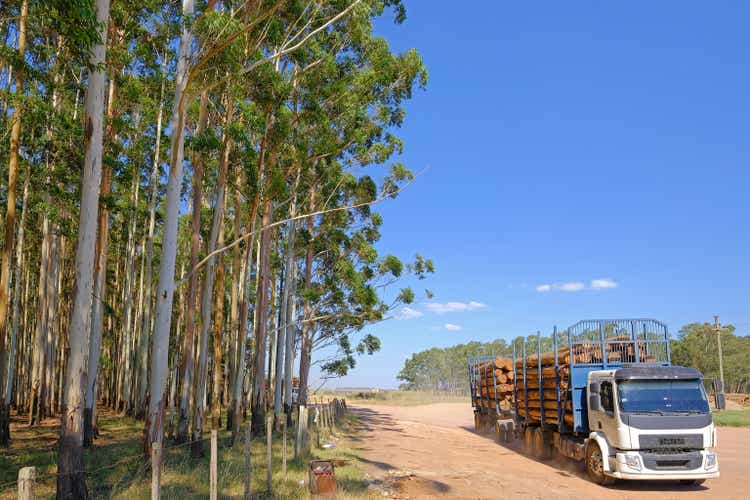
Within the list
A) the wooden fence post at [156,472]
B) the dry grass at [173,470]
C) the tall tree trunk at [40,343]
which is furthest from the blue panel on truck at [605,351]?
the tall tree trunk at [40,343]

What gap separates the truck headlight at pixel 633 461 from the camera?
12.1m

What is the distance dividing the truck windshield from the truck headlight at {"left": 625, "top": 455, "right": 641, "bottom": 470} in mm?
934

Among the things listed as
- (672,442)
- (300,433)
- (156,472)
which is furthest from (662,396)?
(156,472)

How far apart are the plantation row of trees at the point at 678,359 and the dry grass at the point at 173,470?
10023 mm

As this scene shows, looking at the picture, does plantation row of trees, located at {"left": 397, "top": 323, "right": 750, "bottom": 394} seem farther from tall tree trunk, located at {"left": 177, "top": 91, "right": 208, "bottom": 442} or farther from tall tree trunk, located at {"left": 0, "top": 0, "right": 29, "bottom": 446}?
tall tree trunk, located at {"left": 0, "top": 0, "right": 29, "bottom": 446}

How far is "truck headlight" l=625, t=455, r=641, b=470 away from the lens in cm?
1211

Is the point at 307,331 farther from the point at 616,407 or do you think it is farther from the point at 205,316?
the point at 616,407

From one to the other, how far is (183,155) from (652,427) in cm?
1215

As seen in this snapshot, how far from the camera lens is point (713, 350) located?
7294cm

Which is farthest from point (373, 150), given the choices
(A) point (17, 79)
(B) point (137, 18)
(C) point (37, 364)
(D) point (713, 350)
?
(D) point (713, 350)

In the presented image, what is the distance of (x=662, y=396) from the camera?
41.7 ft

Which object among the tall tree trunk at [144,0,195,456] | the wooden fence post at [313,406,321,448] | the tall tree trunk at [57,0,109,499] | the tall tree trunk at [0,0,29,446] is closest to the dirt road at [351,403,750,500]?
the wooden fence post at [313,406,321,448]

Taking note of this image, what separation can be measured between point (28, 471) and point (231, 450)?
12.0 m

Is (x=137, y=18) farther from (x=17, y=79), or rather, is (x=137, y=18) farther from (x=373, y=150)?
(x=373, y=150)
